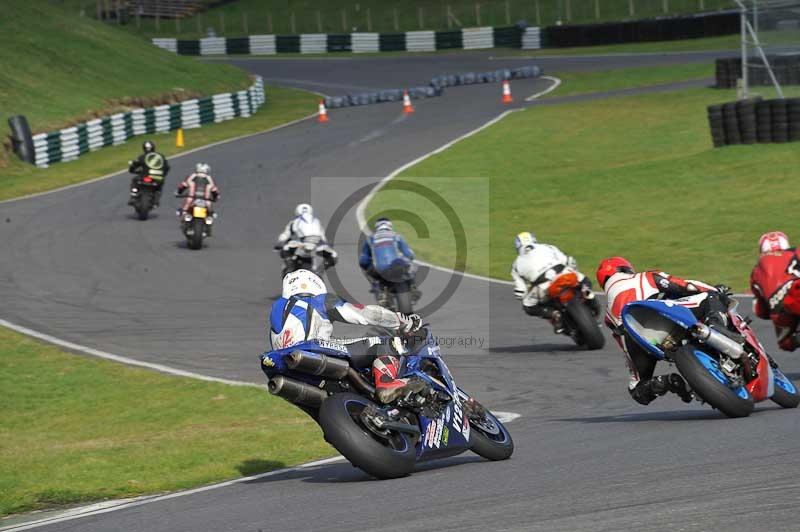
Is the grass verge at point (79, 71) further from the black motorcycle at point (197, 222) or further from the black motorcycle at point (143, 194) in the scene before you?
the black motorcycle at point (197, 222)

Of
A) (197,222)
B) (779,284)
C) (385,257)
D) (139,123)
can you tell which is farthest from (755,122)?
(139,123)

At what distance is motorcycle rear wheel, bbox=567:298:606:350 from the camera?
15.3 metres

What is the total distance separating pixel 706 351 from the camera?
9.52 m

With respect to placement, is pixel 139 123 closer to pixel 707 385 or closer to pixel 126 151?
pixel 126 151

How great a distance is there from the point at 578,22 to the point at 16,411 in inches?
2202

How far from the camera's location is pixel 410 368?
8.83m

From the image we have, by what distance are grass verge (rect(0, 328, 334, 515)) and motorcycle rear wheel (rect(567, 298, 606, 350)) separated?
373cm

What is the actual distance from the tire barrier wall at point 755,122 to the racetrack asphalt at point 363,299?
8203mm

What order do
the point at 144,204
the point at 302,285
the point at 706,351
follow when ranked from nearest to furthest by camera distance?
the point at 302,285, the point at 706,351, the point at 144,204

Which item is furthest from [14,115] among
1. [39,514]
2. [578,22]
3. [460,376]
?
[578,22]

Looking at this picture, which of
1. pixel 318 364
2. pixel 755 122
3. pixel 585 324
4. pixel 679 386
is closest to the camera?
pixel 318 364

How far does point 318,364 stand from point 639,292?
296 cm

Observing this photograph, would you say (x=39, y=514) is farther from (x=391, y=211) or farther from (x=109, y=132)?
(x=109, y=132)

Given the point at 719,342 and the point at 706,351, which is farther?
the point at 706,351
